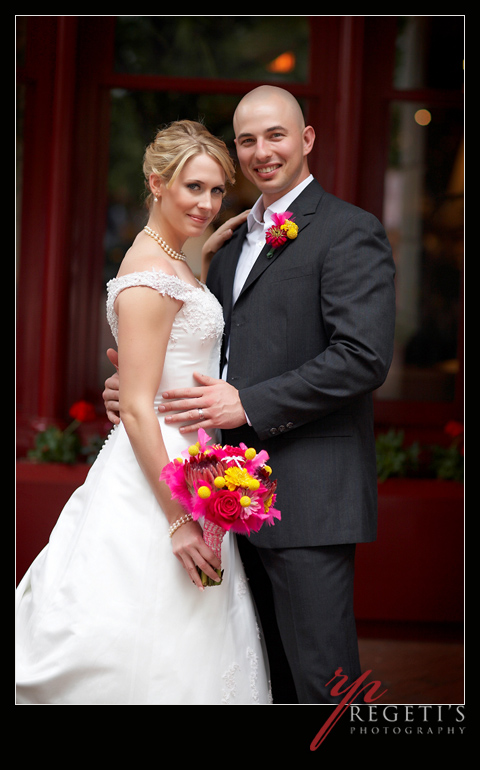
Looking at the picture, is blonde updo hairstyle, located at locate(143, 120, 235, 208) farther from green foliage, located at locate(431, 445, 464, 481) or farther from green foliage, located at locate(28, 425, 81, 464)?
green foliage, located at locate(431, 445, 464, 481)

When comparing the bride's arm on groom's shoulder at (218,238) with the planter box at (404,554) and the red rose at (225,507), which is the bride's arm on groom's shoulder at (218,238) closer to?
the red rose at (225,507)

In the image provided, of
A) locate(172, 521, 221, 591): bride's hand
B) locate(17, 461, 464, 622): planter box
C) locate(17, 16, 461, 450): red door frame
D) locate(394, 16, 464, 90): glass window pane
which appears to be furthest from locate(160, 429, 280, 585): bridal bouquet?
locate(394, 16, 464, 90): glass window pane

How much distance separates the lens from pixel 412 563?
4.14 metres

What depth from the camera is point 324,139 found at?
492cm

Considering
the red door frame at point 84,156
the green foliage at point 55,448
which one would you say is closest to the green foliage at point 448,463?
the red door frame at point 84,156

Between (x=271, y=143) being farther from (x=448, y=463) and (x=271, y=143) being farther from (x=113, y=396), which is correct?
(x=448, y=463)

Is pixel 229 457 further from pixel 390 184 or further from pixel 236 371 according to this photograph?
pixel 390 184

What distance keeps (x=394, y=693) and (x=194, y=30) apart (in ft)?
14.6

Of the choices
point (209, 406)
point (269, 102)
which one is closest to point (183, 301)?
point (209, 406)

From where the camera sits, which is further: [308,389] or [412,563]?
[412,563]

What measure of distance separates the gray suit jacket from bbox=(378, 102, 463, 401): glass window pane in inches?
106

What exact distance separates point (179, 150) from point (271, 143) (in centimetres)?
36

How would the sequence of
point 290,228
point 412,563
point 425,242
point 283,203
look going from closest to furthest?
point 290,228, point 283,203, point 412,563, point 425,242

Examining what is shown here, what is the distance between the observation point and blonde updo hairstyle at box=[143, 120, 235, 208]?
8.04 ft
